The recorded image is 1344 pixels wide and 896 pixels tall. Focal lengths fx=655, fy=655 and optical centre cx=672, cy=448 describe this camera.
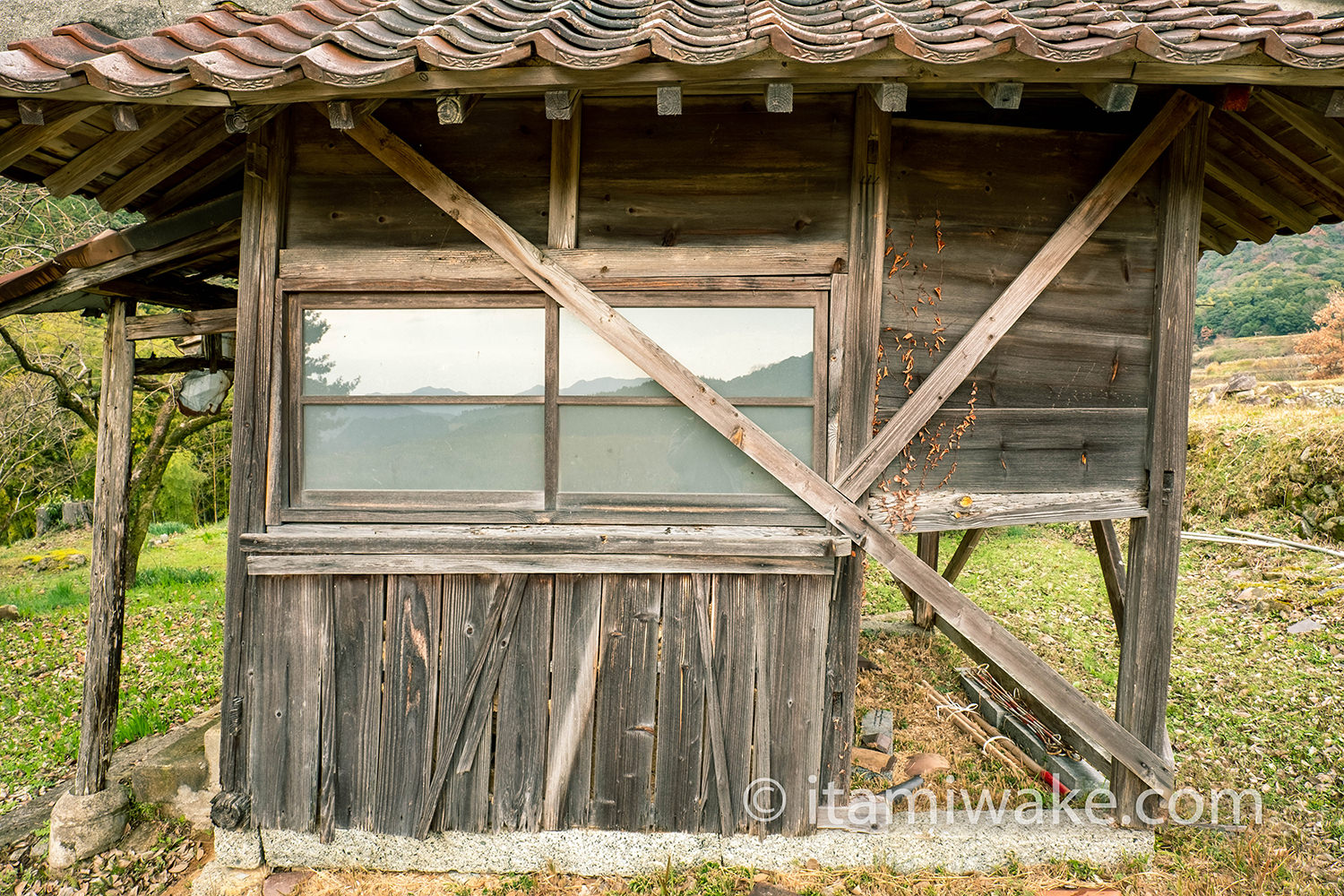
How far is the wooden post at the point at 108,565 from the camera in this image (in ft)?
12.9

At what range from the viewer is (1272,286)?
25.1 metres

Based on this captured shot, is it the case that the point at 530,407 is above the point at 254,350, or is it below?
below

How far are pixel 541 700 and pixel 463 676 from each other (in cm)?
40

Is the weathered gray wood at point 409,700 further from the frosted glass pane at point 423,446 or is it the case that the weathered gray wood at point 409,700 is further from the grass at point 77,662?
the grass at point 77,662

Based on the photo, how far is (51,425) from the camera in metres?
10.6

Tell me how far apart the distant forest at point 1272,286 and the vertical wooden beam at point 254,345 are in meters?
29.6

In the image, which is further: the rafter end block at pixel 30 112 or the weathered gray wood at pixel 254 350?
the weathered gray wood at pixel 254 350

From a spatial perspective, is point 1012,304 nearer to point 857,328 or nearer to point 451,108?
point 857,328

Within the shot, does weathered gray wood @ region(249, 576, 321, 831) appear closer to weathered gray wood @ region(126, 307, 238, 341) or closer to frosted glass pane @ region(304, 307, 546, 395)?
frosted glass pane @ region(304, 307, 546, 395)

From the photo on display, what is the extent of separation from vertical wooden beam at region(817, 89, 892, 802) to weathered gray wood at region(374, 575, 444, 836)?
1981 mm

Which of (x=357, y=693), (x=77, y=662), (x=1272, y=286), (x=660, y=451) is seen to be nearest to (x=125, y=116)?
(x=660, y=451)

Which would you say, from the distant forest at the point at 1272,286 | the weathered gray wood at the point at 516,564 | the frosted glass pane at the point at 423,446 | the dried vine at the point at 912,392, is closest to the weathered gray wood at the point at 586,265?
the dried vine at the point at 912,392

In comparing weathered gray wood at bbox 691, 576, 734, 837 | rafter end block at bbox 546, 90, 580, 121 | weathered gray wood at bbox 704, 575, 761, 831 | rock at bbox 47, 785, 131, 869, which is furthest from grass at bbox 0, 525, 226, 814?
rafter end block at bbox 546, 90, 580, 121

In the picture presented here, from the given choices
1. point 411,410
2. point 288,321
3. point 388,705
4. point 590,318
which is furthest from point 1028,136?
point 388,705
